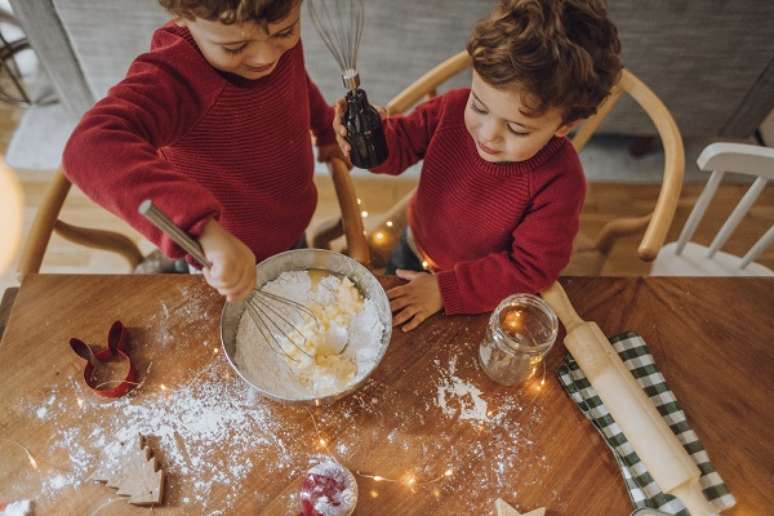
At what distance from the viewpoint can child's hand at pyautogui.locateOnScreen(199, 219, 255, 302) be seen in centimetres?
64

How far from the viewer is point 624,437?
0.77 metres

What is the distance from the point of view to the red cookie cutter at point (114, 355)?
780 mm

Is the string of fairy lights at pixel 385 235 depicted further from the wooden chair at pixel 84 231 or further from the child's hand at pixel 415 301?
the child's hand at pixel 415 301

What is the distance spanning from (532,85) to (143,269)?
901 millimetres

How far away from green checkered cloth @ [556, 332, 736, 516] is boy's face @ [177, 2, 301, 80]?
0.62 meters

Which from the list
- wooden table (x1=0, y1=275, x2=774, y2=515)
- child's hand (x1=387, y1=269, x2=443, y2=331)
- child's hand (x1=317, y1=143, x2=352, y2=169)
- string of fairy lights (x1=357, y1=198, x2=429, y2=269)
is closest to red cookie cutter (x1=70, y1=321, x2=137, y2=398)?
wooden table (x1=0, y1=275, x2=774, y2=515)

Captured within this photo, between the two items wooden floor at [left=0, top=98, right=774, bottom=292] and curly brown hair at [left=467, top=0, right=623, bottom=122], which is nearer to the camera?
curly brown hair at [left=467, top=0, right=623, bottom=122]

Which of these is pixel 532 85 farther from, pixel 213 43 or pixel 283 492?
pixel 283 492

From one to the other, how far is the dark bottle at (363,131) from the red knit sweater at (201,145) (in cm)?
14

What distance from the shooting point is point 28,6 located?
1602 mm

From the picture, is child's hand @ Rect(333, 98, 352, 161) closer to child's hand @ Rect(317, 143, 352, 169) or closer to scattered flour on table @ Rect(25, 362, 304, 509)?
child's hand @ Rect(317, 143, 352, 169)

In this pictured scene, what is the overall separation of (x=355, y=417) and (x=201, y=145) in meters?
0.49

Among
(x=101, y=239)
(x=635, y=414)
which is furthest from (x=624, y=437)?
(x=101, y=239)

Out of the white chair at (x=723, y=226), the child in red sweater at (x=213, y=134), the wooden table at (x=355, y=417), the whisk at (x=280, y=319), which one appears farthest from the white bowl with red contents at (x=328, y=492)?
the white chair at (x=723, y=226)
